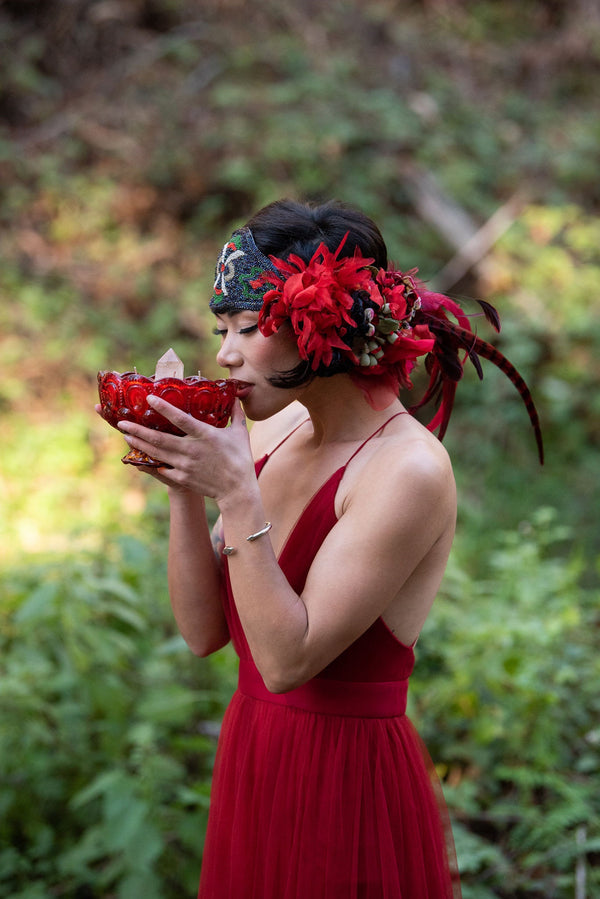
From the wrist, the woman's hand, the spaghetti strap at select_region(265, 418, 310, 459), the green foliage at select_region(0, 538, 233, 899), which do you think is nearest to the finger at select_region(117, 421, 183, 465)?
the woman's hand

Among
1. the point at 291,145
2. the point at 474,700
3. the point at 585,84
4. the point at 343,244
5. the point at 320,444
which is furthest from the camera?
the point at 585,84

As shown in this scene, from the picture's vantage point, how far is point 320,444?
192cm

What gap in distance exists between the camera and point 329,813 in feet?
5.80

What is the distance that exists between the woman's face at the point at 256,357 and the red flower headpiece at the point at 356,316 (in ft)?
0.09

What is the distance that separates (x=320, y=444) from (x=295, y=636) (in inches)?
19.5

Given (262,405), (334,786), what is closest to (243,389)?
(262,405)

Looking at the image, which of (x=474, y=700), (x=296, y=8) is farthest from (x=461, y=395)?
(x=296, y=8)

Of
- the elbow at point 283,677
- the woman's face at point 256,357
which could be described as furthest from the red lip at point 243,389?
the elbow at point 283,677

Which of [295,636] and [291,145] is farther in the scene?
[291,145]

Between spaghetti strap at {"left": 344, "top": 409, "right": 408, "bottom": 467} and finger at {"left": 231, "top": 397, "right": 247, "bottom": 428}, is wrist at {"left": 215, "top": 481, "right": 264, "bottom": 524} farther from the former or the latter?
spaghetti strap at {"left": 344, "top": 409, "right": 408, "bottom": 467}

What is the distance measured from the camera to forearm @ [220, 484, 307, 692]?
1561 millimetres

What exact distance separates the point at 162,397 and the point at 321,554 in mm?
404

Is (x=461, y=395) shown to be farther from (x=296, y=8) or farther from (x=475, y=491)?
(x=296, y=8)

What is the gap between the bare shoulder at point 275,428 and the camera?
7.05 feet
